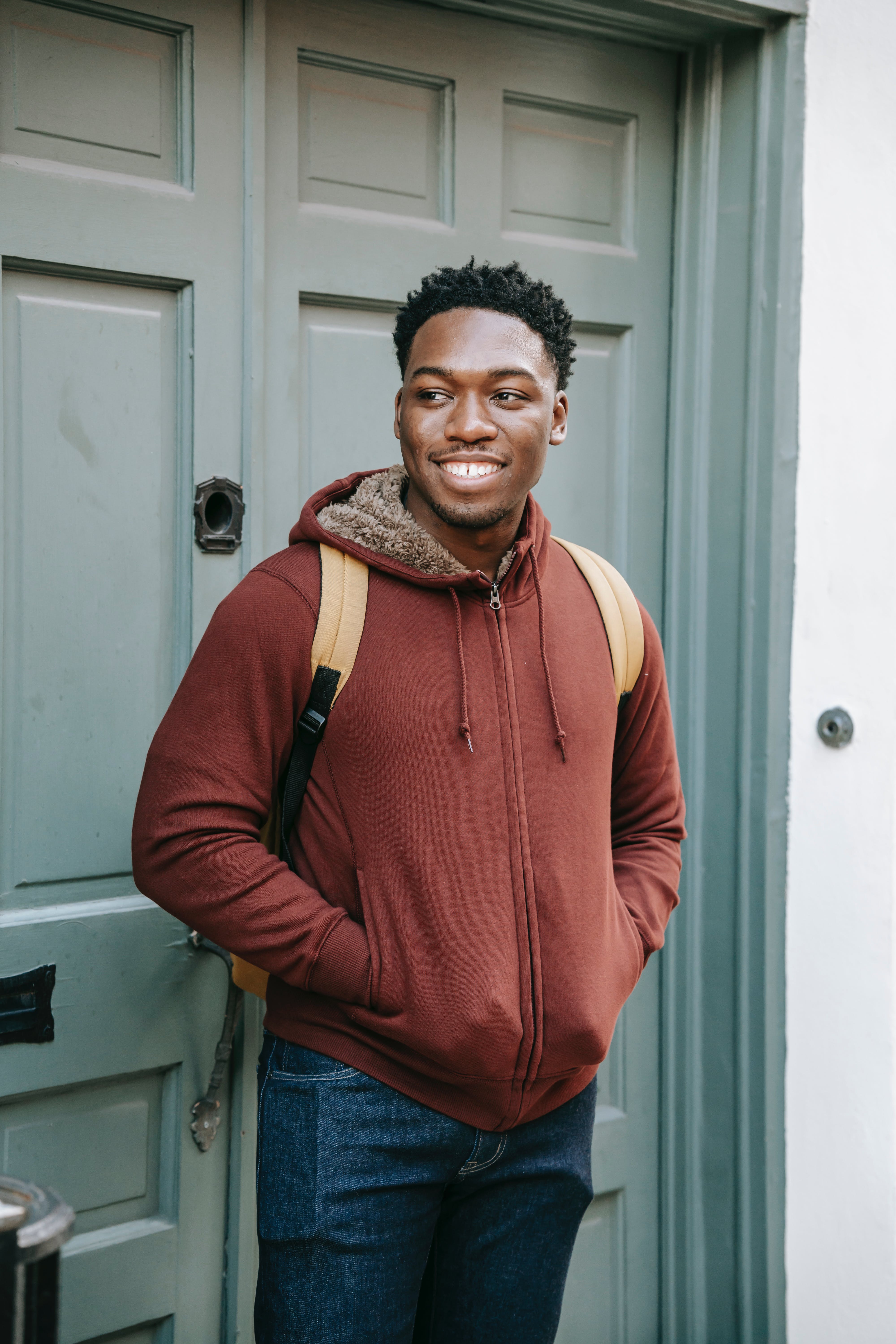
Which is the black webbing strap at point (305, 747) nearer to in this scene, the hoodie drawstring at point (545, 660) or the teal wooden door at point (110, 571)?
the hoodie drawstring at point (545, 660)

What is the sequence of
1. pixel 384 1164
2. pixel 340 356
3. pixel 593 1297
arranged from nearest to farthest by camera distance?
1. pixel 384 1164
2. pixel 340 356
3. pixel 593 1297

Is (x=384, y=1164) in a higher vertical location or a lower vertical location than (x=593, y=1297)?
higher

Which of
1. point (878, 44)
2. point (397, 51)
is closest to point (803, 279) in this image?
point (878, 44)

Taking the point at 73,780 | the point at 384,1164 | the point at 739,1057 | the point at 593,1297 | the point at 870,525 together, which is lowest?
the point at 593,1297

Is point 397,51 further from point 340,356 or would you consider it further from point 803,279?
point 803,279

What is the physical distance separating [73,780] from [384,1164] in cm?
79

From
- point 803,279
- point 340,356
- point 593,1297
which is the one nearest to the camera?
point 340,356

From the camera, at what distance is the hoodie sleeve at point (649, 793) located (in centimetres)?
175

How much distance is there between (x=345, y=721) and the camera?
1.47 metres

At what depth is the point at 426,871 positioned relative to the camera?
4.72 ft

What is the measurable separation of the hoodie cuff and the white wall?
1141 mm

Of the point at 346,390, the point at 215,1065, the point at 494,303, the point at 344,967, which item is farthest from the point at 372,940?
the point at 346,390

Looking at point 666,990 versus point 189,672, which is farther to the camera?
point 666,990

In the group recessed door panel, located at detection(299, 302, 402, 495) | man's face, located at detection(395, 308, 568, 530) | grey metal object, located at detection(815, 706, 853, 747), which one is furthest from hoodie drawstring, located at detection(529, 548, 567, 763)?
grey metal object, located at detection(815, 706, 853, 747)
